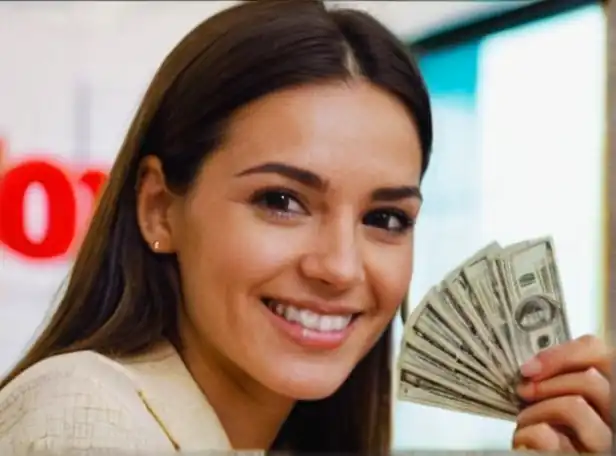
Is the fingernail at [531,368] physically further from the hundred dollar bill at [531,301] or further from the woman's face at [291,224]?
the woman's face at [291,224]

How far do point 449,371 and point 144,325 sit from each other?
0.90ft

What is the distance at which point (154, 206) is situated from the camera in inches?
30.2

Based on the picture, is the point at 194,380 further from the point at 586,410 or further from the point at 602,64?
the point at 602,64

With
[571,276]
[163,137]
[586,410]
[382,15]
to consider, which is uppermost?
[382,15]

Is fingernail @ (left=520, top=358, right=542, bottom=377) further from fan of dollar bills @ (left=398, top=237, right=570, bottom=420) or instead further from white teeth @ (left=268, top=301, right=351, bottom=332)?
white teeth @ (left=268, top=301, right=351, bottom=332)

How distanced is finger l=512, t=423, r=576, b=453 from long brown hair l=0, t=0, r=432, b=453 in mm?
123

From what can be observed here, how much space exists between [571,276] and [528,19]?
0.25m

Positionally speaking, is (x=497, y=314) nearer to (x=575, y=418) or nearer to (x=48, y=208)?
(x=575, y=418)

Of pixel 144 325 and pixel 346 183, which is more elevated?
pixel 346 183

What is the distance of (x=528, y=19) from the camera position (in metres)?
0.83

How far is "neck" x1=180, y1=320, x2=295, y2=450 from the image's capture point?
2.58ft

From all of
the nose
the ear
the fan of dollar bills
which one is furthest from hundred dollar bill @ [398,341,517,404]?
the ear

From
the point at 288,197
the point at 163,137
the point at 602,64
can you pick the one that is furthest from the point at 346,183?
the point at 602,64

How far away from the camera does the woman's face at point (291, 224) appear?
74cm
